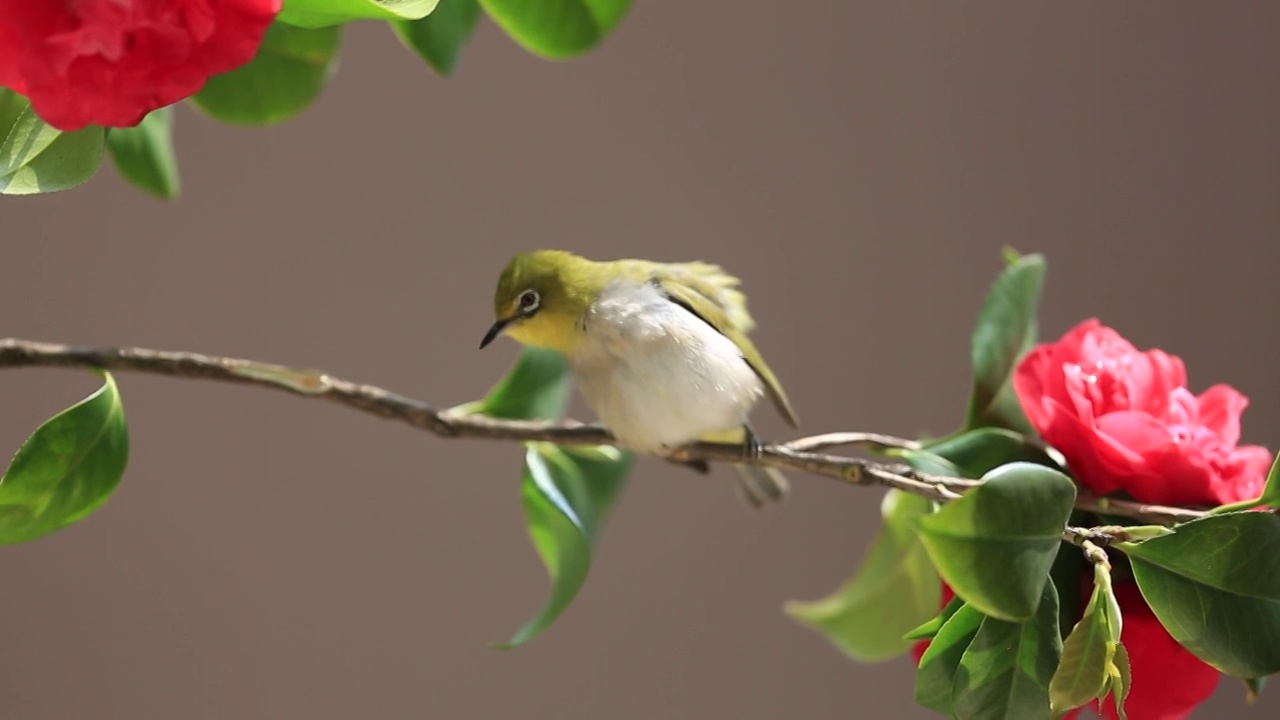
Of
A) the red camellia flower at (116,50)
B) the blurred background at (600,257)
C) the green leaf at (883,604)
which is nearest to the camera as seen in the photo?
the red camellia flower at (116,50)

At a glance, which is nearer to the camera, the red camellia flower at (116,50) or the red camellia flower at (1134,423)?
the red camellia flower at (116,50)

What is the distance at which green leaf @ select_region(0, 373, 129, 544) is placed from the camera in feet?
1.52

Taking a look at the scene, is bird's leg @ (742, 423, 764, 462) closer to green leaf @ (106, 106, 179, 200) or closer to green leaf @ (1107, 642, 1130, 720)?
green leaf @ (1107, 642, 1130, 720)

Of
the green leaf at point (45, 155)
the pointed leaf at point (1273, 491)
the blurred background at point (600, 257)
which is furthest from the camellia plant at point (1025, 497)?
the blurred background at point (600, 257)

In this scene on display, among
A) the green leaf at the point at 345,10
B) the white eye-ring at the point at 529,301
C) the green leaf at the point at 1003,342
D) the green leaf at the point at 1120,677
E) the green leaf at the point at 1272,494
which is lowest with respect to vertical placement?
the white eye-ring at the point at 529,301

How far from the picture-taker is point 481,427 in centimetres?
58

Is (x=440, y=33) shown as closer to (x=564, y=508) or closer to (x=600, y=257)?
(x=564, y=508)

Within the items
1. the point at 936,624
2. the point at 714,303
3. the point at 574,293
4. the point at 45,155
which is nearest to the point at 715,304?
the point at 714,303

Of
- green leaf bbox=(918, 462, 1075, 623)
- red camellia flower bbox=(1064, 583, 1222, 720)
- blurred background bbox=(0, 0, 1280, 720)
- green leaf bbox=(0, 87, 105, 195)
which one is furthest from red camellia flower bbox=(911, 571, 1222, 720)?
blurred background bbox=(0, 0, 1280, 720)

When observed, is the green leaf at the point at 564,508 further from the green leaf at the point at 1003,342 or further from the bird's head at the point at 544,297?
the green leaf at the point at 1003,342

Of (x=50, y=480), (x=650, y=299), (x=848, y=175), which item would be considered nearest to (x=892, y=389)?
(x=848, y=175)

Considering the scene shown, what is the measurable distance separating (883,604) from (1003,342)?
8.7 inches

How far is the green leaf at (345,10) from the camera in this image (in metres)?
0.41

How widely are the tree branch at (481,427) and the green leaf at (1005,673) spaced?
0.06 m
